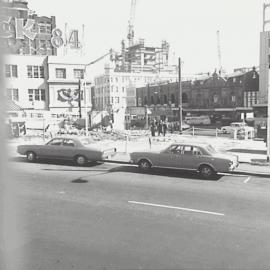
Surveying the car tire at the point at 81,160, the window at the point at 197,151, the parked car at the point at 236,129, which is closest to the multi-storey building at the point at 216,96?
the parked car at the point at 236,129

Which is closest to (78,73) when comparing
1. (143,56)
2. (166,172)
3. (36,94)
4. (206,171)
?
(36,94)

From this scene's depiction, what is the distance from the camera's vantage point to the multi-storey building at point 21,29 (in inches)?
52.0

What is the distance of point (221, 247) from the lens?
20.6ft

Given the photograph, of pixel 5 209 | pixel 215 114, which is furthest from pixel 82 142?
pixel 215 114

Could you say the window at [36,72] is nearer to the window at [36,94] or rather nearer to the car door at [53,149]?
the window at [36,94]

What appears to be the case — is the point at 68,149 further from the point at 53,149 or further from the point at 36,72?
the point at 36,72

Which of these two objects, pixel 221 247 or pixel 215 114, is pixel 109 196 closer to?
pixel 221 247


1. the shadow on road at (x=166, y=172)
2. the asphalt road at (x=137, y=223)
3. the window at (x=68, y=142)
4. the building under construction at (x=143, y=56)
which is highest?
the building under construction at (x=143, y=56)

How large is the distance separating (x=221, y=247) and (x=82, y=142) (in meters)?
11.0

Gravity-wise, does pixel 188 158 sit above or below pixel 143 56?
below

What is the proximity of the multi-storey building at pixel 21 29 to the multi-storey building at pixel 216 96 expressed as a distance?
2093 centimetres

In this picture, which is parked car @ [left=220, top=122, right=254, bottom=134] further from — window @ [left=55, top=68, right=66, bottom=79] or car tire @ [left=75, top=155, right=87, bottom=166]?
window @ [left=55, top=68, right=66, bottom=79]

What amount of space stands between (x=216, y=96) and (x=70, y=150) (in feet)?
180

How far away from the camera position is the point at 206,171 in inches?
524
